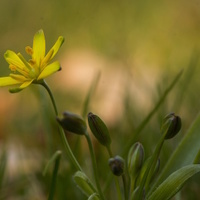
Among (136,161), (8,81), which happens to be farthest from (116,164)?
(8,81)

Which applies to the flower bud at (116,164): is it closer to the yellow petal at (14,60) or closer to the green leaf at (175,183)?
the green leaf at (175,183)

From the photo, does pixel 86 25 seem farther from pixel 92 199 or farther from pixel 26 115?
pixel 92 199

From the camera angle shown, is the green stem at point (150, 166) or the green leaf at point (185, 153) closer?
the green stem at point (150, 166)

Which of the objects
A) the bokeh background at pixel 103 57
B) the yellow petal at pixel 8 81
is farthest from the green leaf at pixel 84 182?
the bokeh background at pixel 103 57

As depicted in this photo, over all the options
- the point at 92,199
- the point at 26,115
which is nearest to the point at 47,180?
the point at 92,199

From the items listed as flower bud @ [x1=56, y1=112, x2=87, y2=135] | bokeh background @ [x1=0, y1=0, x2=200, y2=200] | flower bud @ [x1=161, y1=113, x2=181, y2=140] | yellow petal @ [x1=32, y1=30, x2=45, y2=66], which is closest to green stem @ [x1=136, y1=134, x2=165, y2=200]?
flower bud @ [x1=161, y1=113, x2=181, y2=140]

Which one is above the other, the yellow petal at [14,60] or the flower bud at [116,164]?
the yellow petal at [14,60]

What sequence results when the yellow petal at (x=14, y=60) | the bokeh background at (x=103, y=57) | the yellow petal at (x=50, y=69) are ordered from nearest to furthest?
the yellow petal at (x=50, y=69)
the yellow petal at (x=14, y=60)
the bokeh background at (x=103, y=57)

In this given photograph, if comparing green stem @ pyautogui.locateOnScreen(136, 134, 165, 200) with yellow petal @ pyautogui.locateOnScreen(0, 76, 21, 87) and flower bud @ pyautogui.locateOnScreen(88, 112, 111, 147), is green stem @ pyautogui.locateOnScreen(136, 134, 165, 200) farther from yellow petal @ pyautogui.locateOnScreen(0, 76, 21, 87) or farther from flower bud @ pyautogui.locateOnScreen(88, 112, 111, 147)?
yellow petal @ pyautogui.locateOnScreen(0, 76, 21, 87)
